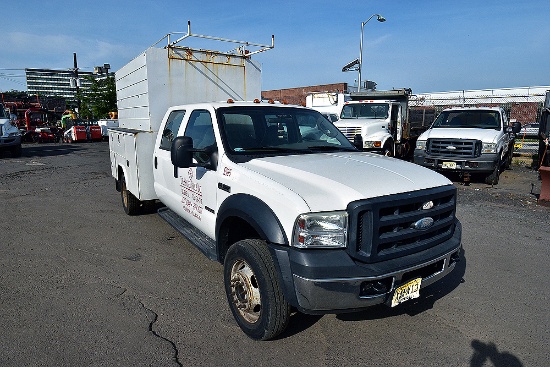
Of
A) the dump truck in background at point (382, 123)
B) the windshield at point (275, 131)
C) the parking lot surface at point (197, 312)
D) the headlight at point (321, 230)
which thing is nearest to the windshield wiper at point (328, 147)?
the windshield at point (275, 131)

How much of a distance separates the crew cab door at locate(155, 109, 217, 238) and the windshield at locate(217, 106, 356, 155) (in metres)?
0.21

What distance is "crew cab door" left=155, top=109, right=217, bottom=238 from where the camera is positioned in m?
3.68

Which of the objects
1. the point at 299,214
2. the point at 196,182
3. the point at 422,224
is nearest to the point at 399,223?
the point at 422,224

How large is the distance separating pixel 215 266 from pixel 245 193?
1709 mm

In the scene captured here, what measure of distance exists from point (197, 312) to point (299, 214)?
1549 millimetres

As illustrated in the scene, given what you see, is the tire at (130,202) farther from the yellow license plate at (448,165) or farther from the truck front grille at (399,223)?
the yellow license plate at (448,165)

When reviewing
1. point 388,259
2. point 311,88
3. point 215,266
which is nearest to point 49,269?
point 215,266

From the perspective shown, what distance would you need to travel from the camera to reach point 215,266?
4.44 meters

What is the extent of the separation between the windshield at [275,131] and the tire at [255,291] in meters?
1.05

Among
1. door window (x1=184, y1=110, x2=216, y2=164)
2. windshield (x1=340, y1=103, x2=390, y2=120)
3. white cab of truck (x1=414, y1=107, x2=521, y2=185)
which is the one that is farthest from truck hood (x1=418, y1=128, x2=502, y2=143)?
door window (x1=184, y1=110, x2=216, y2=164)

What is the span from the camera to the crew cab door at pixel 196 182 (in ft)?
12.1

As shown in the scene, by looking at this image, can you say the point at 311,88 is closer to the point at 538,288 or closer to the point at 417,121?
the point at 417,121

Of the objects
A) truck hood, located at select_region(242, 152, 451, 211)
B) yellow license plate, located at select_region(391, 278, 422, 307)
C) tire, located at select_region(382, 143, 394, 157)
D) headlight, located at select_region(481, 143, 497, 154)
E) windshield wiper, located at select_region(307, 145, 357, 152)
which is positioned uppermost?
windshield wiper, located at select_region(307, 145, 357, 152)

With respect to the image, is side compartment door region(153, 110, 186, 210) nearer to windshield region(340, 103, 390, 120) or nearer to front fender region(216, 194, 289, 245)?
front fender region(216, 194, 289, 245)
